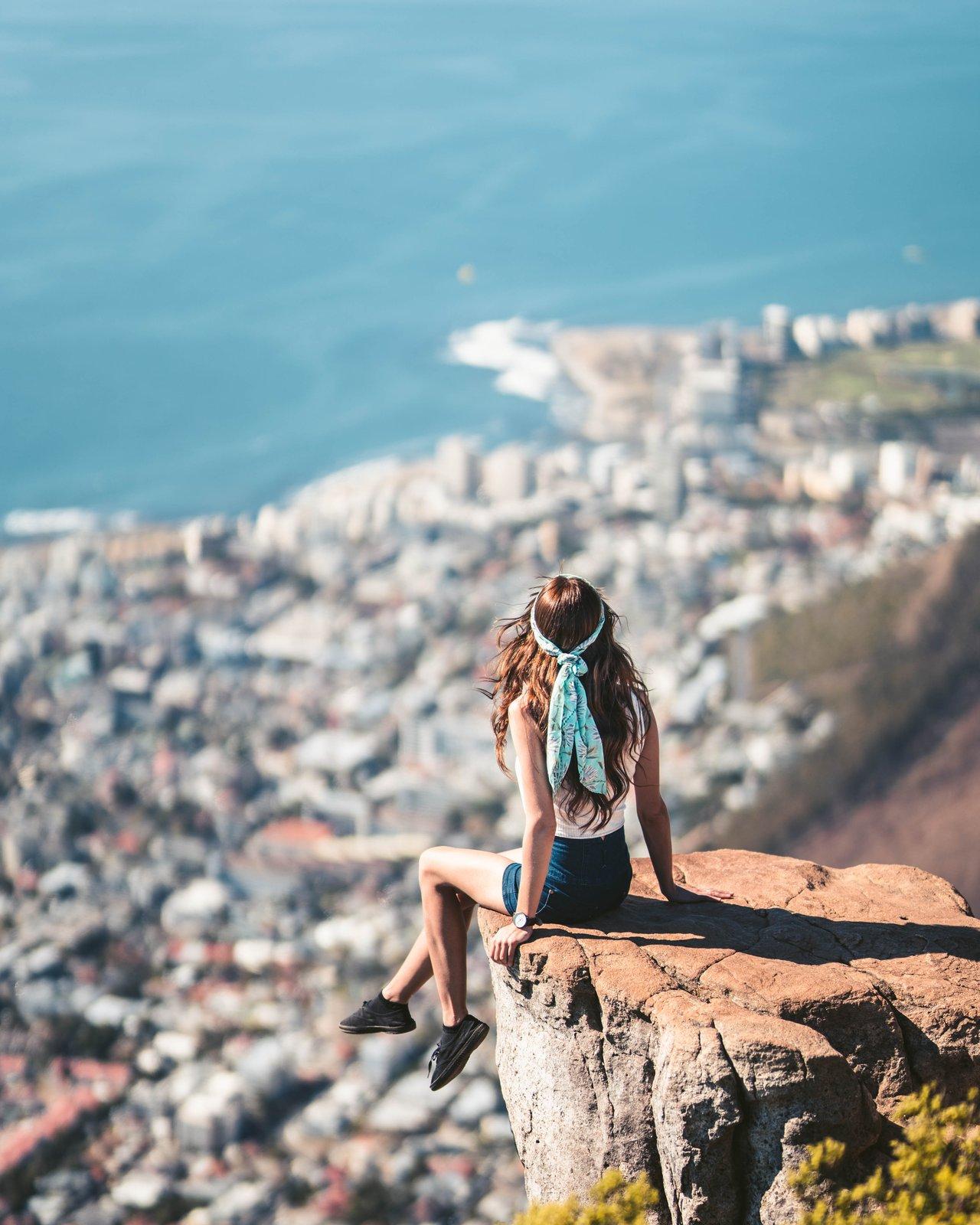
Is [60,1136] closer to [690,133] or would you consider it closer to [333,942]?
[333,942]

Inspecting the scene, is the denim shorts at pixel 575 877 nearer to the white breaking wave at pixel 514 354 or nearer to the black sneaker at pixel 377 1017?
the black sneaker at pixel 377 1017

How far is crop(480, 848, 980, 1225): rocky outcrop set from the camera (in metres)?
2.15

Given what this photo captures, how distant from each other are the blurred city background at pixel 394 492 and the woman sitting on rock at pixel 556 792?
16.9 ft

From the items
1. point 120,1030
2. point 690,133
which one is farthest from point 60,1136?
point 690,133

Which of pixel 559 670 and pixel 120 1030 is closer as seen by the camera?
pixel 559 670

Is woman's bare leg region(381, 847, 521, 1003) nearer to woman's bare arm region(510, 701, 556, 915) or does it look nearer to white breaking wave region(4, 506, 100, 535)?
woman's bare arm region(510, 701, 556, 915)

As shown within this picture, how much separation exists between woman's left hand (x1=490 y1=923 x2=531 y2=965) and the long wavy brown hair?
23 centimetres

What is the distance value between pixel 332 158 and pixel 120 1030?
116 ft

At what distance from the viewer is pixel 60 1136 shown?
9125 mm

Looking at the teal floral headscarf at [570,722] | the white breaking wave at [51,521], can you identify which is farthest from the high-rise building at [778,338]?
the teal floral headscarf at [570,722]

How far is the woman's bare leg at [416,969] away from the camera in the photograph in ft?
8.79

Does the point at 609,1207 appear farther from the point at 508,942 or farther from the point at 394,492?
the point at 394,492

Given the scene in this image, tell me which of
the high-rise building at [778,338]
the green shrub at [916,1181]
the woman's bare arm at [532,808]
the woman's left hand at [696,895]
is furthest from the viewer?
the high-rise building at [778,338]

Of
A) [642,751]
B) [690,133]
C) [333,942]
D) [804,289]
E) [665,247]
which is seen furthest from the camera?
[690,133]
